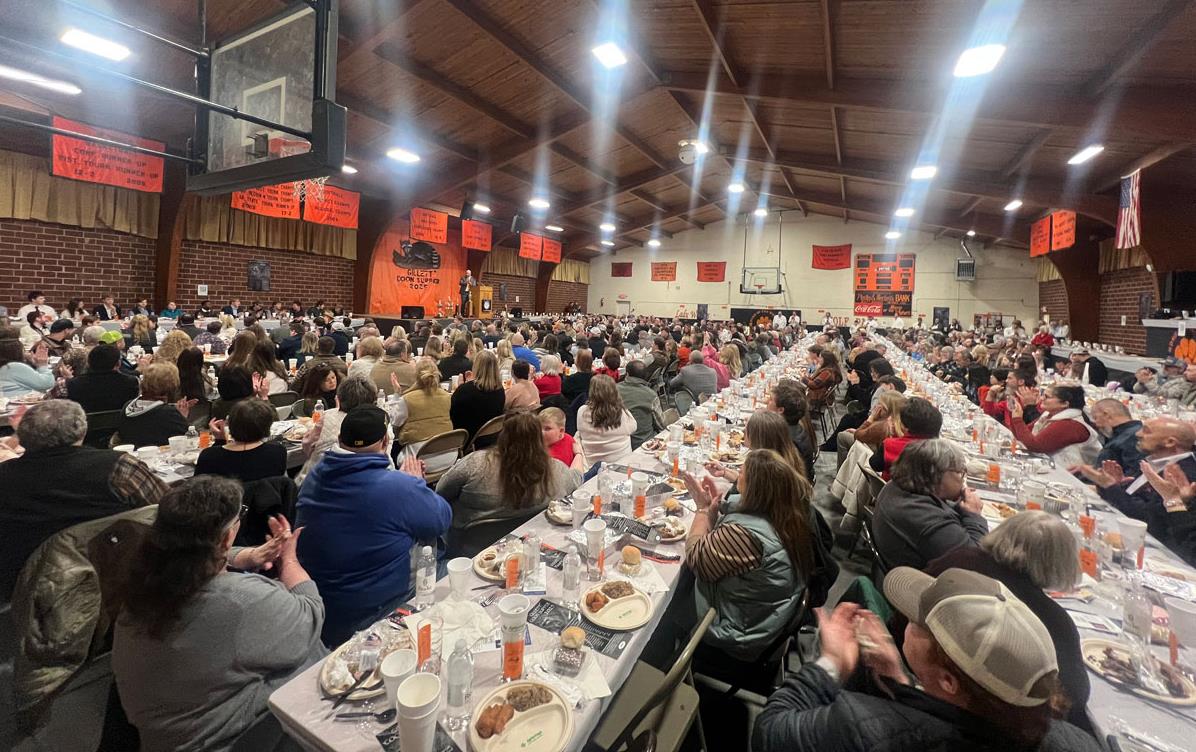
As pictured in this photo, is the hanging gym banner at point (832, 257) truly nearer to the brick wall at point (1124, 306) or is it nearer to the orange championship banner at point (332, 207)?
the brick wall at point (1124, 306)

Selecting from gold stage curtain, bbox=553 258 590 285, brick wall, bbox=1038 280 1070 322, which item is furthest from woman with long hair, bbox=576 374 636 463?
gold stage curtain, bbox=553 258 590 285

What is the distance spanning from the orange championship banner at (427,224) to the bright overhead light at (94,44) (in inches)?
288

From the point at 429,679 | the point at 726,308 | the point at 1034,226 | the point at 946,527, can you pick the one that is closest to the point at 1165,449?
the point at 946,527

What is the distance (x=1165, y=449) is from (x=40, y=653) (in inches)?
217

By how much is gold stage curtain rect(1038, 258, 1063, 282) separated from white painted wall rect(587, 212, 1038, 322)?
1646 mm

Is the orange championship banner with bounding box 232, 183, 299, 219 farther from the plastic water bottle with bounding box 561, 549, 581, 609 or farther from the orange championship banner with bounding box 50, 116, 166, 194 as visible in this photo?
the plastic water bottle with bounding box 561, 549, 581, 609

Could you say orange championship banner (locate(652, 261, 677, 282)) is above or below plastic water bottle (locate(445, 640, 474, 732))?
above

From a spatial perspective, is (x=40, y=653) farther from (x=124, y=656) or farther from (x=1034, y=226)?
(x=1034, y=226)

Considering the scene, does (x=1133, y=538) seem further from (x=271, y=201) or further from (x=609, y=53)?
(x=271, y=201)

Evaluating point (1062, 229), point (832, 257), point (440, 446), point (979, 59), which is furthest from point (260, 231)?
point (832, 257)

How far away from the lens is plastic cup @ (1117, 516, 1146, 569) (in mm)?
2137

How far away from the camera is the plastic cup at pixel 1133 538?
2.14 meters

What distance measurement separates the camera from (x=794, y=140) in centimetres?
1230

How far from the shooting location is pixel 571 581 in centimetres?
188
